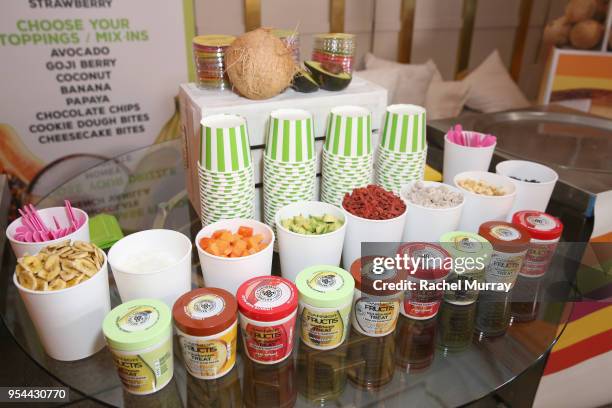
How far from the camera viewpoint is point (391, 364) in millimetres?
804

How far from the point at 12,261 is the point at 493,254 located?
1.04 m

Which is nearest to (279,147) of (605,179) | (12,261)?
(12,261)

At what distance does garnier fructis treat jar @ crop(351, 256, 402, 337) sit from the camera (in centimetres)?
82

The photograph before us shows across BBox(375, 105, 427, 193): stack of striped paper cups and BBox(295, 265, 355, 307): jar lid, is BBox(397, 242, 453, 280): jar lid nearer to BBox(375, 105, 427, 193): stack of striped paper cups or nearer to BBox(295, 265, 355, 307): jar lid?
BBox(295, 265, 355, 307): jar lid

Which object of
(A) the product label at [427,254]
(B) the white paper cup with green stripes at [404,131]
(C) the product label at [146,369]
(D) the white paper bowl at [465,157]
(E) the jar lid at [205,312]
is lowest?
(C) the product label at [146,369]

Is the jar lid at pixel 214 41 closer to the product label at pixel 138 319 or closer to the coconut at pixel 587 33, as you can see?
the product label at pixel 138 319

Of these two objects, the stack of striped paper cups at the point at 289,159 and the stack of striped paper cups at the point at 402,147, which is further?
the stack of striped paper cups at the point at 402,147

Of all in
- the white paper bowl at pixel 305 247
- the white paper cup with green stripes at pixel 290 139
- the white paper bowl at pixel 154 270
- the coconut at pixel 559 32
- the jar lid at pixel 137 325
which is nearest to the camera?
the jar lid at pixel 137 325

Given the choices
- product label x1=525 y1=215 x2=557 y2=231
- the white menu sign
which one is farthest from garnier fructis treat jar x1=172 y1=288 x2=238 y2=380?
the white menu sign

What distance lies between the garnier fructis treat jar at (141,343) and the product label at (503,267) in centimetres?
59

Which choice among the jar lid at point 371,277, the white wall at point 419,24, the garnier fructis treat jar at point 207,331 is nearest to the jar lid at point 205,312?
the garnier fructis treat jar at point 207,331

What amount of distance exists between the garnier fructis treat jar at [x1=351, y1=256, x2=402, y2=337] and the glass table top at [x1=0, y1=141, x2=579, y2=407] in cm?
2

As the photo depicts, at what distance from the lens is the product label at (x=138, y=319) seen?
27.8 inches

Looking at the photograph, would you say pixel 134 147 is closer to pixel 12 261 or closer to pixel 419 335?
pixel 12 261
